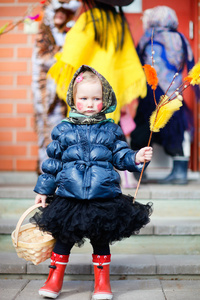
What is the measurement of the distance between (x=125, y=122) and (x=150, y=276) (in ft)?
4.88

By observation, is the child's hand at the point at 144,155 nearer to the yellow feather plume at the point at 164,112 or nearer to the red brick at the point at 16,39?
the yellow feather plume at the point at 164,112

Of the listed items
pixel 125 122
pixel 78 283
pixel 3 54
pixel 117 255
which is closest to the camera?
pixel 78 283

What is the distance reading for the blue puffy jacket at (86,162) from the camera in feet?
Answer: 7.50

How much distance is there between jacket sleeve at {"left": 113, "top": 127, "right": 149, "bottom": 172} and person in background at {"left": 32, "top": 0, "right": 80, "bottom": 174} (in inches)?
66.3

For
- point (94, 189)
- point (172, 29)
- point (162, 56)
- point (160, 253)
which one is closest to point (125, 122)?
point (162, 56)

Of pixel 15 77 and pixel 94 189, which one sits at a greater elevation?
pixel 15 77

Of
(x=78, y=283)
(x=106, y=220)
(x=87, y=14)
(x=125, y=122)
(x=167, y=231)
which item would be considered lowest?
(x=78, y=283)

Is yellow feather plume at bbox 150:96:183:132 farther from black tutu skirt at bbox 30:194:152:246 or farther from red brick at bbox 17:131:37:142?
red brick at bbox 17:131:37:142

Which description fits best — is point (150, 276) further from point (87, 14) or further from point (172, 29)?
point (172, 29)

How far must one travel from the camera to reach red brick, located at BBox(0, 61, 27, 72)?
4316 millimetres

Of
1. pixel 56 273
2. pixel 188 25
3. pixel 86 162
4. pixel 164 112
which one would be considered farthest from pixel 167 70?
pixel 56 273

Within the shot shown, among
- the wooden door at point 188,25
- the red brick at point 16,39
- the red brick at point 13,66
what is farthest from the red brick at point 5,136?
the wooden door at point 188,25

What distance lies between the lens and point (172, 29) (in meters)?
3.90

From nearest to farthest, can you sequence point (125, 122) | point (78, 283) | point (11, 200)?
point (78, 283), point (11, 200), point (125, 122)
